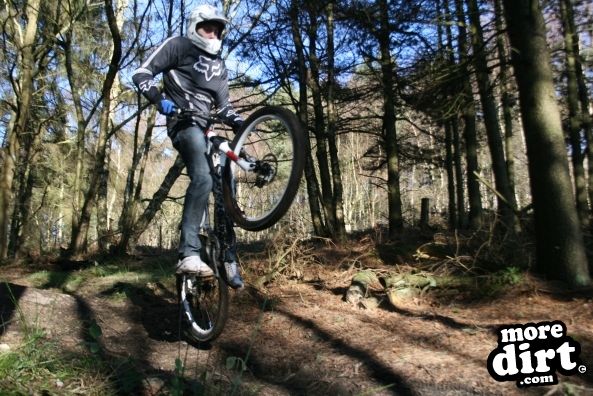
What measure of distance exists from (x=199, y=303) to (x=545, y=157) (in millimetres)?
3987

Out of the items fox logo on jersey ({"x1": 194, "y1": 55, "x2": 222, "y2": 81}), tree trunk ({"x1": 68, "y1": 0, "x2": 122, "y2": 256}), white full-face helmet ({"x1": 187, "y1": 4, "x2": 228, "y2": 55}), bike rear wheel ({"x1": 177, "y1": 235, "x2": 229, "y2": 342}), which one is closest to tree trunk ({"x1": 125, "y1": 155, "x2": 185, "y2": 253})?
tree trunk ({"x1": 68, "y1": 0, "x2": 122, "y2": 256})

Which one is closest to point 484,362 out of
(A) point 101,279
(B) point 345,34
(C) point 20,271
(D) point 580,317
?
(D) point 580,317

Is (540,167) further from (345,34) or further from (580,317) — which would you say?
(345,34)

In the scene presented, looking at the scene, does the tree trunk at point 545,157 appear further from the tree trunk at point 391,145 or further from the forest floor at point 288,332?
the tree trunk at point 391,145

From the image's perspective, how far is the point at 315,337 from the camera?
4797mm

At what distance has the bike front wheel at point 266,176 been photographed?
3.34 meters

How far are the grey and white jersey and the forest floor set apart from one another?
1751 millimetres

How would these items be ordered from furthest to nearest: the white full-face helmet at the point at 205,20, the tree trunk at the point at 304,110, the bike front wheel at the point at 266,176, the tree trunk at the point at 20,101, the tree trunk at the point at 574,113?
the tree trunk at the point at 20,101, the tree trunk at the point at 304,110, the tree trunk at the point at 574,113, the white full-face helmet at the point at 205,20, the bike front wheel at the point at 266,176

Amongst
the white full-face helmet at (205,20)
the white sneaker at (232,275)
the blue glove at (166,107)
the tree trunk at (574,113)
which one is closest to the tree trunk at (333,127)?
the tree trunk at (574,113)

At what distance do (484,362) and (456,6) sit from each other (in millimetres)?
7640

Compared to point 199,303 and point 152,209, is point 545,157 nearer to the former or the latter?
point 199,303

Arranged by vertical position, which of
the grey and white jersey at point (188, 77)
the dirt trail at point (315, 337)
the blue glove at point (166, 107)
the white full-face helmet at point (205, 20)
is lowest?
the dirt trail at point (315, 337)

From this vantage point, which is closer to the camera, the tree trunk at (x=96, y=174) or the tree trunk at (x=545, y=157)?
the tree trunk at (x=545, y=157)

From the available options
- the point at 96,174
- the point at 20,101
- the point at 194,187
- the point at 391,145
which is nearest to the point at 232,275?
the point at 194,187
